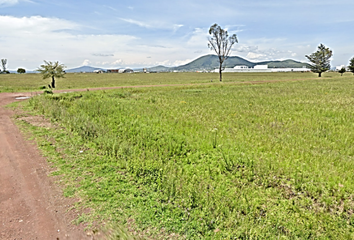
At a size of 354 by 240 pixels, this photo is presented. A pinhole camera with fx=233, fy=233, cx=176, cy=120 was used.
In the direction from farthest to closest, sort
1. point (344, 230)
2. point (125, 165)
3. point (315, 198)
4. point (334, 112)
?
point (334, 112), point (125, 165), point (315, 198), point (344, 230)

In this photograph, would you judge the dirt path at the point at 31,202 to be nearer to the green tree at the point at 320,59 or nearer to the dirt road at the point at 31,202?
the dirt road at the point at 31,202

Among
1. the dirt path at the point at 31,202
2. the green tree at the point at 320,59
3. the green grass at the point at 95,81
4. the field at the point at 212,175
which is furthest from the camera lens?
the green tree at the point at 320,59

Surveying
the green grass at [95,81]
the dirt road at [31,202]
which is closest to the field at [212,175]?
the dirt road at [31,202]

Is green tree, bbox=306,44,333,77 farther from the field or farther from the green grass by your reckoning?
the field

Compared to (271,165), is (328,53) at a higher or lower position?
higher

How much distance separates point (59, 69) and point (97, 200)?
89.0 ft

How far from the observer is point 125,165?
686 centimetres

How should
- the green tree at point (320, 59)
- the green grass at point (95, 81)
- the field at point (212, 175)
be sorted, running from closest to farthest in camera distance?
the field at point (212, 175), the green grass at point (95, 81), the green tree at point (320, 59)

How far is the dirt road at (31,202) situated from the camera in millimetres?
4121

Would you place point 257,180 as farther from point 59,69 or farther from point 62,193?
point 59,69

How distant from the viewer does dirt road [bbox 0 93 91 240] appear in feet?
13.5

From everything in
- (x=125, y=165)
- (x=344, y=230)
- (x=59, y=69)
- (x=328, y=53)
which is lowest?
(x=344, y=230)

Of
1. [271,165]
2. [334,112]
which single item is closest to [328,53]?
[334,112]

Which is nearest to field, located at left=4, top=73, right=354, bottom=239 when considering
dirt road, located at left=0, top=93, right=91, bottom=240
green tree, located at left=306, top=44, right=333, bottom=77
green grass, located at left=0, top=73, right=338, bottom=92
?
dirt road, located at left=0, top=93, right=91, bottom=240
